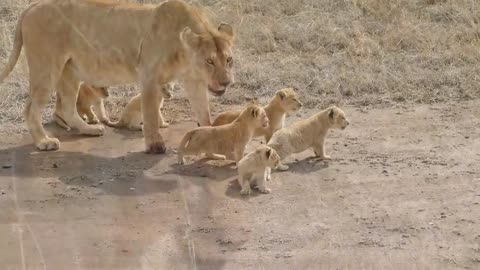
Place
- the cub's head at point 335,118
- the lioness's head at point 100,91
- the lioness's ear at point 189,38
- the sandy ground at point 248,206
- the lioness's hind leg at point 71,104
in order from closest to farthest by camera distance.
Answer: the sandy ground at point 248,206 → the lioness's ear at point 189,38 → the cub's head at point 335,118 → the lioness's hind leg at point 71,104 → the lioness's head at point 100,91

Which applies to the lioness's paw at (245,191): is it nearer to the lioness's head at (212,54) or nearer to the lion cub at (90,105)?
the lioness's head at (212,54)

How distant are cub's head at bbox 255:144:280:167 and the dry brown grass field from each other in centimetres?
24

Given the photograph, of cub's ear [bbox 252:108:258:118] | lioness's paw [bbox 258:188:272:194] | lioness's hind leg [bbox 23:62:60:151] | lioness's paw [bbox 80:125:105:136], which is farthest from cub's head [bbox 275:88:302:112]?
lioness's hind leg [bbox 23:62:60:151]

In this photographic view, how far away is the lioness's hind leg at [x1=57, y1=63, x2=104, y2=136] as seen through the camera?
9.36 m

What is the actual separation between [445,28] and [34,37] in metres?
5.17

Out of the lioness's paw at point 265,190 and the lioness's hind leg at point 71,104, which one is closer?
the lioness's paw at point 265,190

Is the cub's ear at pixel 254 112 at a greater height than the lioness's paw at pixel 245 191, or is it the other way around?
the cub's ear at pixel 254 112

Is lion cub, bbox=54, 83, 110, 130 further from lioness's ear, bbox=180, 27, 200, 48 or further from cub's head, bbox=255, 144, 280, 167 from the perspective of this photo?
cub's head, bbox=255, 144, 280, 167

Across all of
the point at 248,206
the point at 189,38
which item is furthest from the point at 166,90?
the point at 248,206

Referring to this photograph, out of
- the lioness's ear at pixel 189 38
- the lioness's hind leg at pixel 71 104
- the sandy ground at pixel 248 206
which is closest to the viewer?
the sandy ground at pixel 248 206

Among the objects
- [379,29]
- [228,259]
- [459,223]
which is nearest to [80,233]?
Result: [228,259]

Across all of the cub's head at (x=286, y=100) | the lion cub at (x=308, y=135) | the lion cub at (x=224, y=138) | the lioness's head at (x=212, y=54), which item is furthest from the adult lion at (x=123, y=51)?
the lion cub at (x=308, y=135)

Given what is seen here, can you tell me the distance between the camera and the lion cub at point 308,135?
849 cm

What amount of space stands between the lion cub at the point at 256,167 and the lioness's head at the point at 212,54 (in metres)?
0.96
